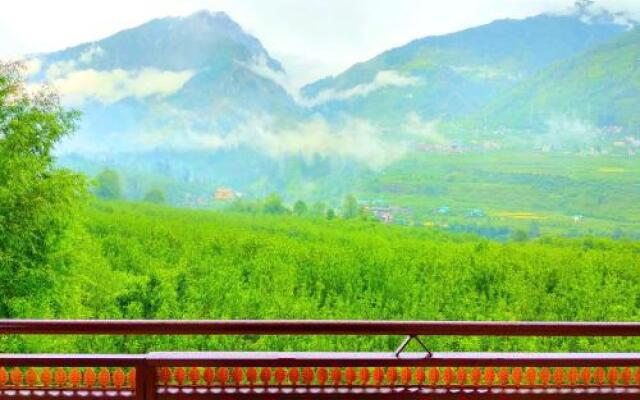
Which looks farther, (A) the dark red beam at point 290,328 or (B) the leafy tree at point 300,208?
(B) the leafy tree at point 300,208

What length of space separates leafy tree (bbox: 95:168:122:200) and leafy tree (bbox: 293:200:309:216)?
1509 mm

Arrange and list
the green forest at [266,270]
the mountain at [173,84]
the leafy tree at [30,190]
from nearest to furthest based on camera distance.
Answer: the leafy tree at [30,190] < the green forest at [266,270] < the mountain at [173,84]

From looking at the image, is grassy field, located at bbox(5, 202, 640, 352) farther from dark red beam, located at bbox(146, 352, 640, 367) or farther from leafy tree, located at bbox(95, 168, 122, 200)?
dark red beam, located at bbox(146, 352, 640, 367)

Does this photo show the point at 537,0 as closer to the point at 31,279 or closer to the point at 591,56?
the point at 591,56

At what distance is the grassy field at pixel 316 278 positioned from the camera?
5.47 metres

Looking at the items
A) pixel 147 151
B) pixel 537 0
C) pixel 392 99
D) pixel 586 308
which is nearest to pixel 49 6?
pixel 147 151

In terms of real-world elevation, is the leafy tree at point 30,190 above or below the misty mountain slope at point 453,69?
below

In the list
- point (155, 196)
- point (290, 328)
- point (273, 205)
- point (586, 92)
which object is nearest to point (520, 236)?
point (586, 92)

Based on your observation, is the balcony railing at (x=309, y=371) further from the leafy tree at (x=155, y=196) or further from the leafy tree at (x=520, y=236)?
the leafy tree at (x=155, y=196)

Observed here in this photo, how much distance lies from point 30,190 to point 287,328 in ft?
11.4

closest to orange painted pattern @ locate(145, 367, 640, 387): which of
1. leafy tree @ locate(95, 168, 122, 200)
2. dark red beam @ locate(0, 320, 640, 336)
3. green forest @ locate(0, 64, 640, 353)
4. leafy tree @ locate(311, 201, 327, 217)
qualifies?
dark red beam @ locate(0, 320, 640, 336)

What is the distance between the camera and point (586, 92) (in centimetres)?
603

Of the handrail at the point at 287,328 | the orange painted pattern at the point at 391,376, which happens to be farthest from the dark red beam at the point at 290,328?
the orange painted pattern at the point at 391,376

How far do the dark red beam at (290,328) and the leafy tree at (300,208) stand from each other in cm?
392
